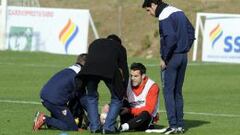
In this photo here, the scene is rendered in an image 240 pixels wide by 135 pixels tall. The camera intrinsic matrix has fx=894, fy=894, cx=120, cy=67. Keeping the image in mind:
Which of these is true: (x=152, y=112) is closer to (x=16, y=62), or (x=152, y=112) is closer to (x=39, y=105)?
(x=39, y=105)

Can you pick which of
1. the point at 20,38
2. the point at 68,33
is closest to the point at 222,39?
the point at 68,33

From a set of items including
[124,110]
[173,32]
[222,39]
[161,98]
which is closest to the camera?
[173,32]

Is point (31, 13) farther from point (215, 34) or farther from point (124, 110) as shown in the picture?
point (124, 110)

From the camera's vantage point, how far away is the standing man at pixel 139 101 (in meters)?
14.3

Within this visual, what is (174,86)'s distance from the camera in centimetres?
1399

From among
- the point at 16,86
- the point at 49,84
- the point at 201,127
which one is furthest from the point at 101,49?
the point at 16,86

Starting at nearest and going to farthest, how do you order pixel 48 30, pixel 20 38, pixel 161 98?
pixel 161 98, pixel 48 30, pixel 20 38

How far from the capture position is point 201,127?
15031 millimetres

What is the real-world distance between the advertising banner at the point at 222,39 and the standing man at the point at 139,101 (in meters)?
19.2

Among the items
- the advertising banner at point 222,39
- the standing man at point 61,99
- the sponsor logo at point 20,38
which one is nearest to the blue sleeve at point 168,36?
the standing man at point 61,99

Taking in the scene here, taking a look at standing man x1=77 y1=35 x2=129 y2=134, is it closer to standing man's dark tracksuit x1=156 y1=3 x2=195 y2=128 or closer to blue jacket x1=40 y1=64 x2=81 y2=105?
blue jacket x1=40 y1=64 x2=81 y2=105

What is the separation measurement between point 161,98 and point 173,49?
6.75 meters

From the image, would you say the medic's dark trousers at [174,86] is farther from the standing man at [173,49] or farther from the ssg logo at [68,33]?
the ssg logo at [68,33]

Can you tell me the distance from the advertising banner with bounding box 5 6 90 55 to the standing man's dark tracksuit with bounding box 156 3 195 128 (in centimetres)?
2241
